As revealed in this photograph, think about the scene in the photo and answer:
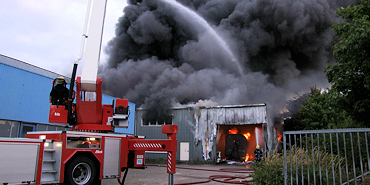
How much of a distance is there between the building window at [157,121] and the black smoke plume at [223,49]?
3.65m

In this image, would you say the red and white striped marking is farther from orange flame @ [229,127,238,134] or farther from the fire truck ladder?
orange flame @ [229,127,238,134]

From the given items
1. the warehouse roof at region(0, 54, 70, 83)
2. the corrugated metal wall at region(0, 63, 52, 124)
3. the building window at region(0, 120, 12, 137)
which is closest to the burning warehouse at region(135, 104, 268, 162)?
the warehouse roof at region(0, 54, 70, 83)

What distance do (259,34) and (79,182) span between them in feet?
104

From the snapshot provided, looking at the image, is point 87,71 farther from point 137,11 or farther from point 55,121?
point 137,11

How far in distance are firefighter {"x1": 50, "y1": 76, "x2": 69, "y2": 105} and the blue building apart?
3937 millimetres

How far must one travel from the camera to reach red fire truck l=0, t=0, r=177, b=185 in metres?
5.91

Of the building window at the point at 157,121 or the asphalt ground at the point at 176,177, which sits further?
the building window at the point at 157,121

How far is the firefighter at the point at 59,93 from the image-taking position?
739 cm

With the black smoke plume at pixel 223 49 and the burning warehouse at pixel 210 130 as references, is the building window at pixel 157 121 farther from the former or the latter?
the black smoke plume at pixel 223 49

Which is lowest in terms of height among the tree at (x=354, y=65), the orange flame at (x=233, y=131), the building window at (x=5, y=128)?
the building window at (x=5, y=128)

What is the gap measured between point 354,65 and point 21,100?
1274 cm

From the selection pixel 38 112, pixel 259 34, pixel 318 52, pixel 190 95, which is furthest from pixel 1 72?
pixel 318 52

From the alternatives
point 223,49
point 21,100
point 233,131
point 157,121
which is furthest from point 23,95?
point 223,49

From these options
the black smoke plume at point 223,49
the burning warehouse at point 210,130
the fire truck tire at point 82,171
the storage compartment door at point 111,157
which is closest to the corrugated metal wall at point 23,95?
the fire truck tire at point 82,171
